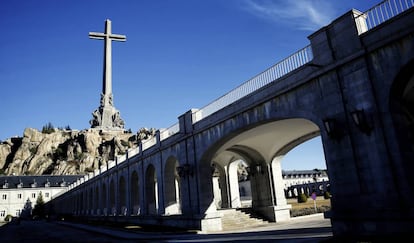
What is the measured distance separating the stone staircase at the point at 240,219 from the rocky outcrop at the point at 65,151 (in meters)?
92.2

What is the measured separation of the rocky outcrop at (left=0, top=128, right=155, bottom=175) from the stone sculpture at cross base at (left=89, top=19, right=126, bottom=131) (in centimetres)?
310

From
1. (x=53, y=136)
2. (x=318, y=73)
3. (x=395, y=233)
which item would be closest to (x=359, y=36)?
(x=318, y=73)

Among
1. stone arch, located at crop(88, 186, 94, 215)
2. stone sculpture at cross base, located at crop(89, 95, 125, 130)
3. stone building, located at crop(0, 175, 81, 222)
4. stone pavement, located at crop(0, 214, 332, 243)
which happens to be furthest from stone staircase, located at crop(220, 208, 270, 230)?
stone sculpture at cross base, located at crop(89, 95, 125, 130)

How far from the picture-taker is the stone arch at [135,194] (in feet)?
105

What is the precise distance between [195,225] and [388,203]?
12753 millimetres

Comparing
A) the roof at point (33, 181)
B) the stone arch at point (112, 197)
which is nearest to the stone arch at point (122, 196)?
the stone arch at point (112, 197)

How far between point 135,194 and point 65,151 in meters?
103

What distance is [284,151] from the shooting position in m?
23.4

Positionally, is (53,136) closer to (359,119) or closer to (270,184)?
(270,184)

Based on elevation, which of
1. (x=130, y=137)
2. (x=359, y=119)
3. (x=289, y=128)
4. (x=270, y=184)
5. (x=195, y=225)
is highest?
(x=130, y=137)

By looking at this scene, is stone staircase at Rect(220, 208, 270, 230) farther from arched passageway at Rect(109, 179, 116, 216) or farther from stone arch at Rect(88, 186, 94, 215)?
stone arch at Rect(88, 186, 94, 215)

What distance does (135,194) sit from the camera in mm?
32719

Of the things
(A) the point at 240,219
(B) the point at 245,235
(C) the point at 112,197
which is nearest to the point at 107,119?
(C) the point at 112,197

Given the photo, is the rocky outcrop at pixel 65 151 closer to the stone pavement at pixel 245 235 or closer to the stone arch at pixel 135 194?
the stone arch at pixel 135 194
